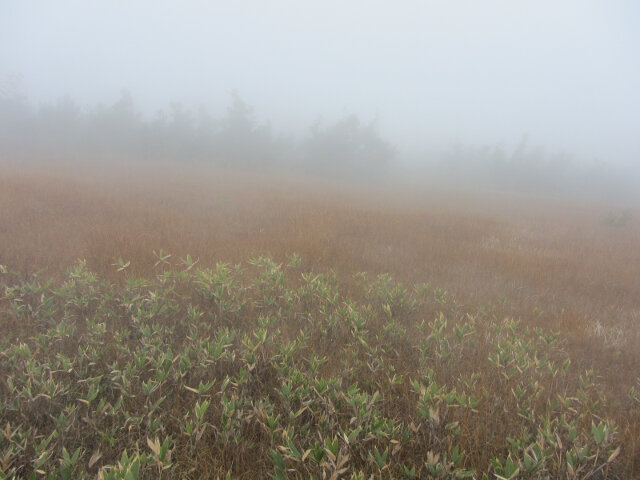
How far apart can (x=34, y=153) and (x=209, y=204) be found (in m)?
21.7

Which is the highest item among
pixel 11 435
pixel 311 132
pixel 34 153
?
pixel 311 132

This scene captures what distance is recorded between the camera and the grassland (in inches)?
55.1

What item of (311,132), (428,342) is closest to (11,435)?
(428,342)

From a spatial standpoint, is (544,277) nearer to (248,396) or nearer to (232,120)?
(248,396)

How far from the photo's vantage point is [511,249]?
643cm

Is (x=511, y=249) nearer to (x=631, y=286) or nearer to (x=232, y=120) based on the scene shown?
(x=631, y=286)

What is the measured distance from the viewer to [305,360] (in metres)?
2.12

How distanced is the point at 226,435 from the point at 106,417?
30.9 inches

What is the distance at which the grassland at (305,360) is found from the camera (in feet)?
4.59

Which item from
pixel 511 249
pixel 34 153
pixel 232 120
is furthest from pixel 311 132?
pixel 511 249

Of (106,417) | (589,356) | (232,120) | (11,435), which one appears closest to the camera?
(11,435)

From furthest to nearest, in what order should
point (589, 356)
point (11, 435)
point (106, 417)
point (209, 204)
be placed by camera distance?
1. point (209, 204)
2. point (589, 356)
3. point (106, 417)
4. point (11, 435)

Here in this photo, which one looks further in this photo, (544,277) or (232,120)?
(232,120)

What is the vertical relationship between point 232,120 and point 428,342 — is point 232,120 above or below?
above
